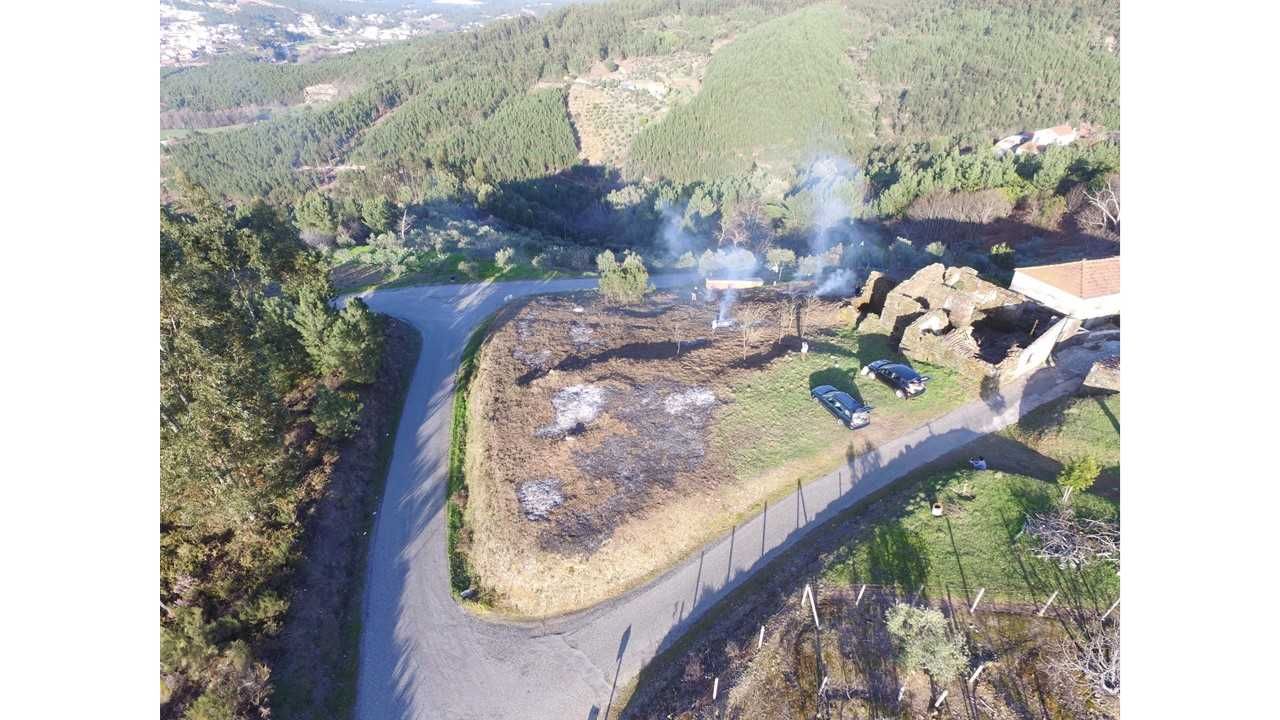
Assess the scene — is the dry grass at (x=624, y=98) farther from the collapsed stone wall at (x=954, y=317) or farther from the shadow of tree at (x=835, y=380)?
the shadow of tree at (x=835, y=380)

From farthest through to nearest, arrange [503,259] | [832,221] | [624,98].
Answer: [624,98] → [832,221] → [503,259]

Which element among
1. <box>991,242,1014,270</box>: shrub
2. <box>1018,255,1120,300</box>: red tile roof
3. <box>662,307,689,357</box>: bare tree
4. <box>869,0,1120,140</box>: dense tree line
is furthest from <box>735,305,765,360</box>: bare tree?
<box>869,0,1120,140</box>: dense tree line

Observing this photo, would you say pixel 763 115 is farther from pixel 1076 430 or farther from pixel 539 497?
pixel 539 497

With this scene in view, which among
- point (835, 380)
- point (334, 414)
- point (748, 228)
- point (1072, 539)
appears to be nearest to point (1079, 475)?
point (1072, 539)

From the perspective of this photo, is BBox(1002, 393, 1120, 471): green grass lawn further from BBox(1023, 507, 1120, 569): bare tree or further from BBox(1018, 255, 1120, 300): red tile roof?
BBox(1018, 255, 1120, 300): red tile roof

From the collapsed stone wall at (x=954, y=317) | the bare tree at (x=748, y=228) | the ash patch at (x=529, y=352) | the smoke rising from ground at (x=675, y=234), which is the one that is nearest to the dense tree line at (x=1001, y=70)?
the bare tree at (x=748, y=228)

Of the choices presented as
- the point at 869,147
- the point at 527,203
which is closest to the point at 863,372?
the point at 527,203

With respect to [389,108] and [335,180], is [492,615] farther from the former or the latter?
[389,108]
